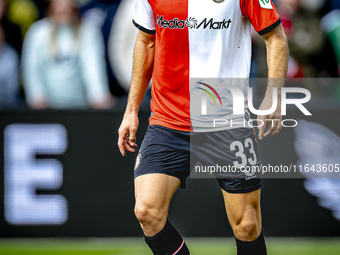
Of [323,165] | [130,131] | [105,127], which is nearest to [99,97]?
[105,127]

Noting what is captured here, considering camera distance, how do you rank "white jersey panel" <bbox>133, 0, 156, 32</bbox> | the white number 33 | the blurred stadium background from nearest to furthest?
the white number 33, "white jersey panel" <bbox>133, 0, 156, 32</bbox>, the blurred stadium background

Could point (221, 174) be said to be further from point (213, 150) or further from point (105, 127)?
point (105, 127)

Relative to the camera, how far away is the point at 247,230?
127 inches

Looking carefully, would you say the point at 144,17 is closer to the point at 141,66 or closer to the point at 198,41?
the point at 141,66

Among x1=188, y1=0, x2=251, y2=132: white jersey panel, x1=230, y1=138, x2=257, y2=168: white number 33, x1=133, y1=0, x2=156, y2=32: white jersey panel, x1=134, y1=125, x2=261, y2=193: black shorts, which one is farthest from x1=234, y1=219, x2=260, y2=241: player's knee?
x1=133, y1=0, x2=156, y2=32: white jersey panel

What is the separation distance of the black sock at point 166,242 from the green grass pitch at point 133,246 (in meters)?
1.79

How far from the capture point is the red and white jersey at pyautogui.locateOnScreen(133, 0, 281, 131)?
3160 mm

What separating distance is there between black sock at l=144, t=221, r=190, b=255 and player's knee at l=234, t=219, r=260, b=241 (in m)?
0.38

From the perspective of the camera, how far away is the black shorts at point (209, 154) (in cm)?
321

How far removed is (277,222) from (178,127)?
229cm

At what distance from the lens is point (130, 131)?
3.34 metres

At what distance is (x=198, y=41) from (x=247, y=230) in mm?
1202

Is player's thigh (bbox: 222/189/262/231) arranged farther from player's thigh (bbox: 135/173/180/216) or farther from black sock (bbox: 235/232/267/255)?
player's thigh (bbox: 135/173/180/216)

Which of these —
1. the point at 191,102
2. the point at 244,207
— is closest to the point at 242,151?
the point at 244,207
